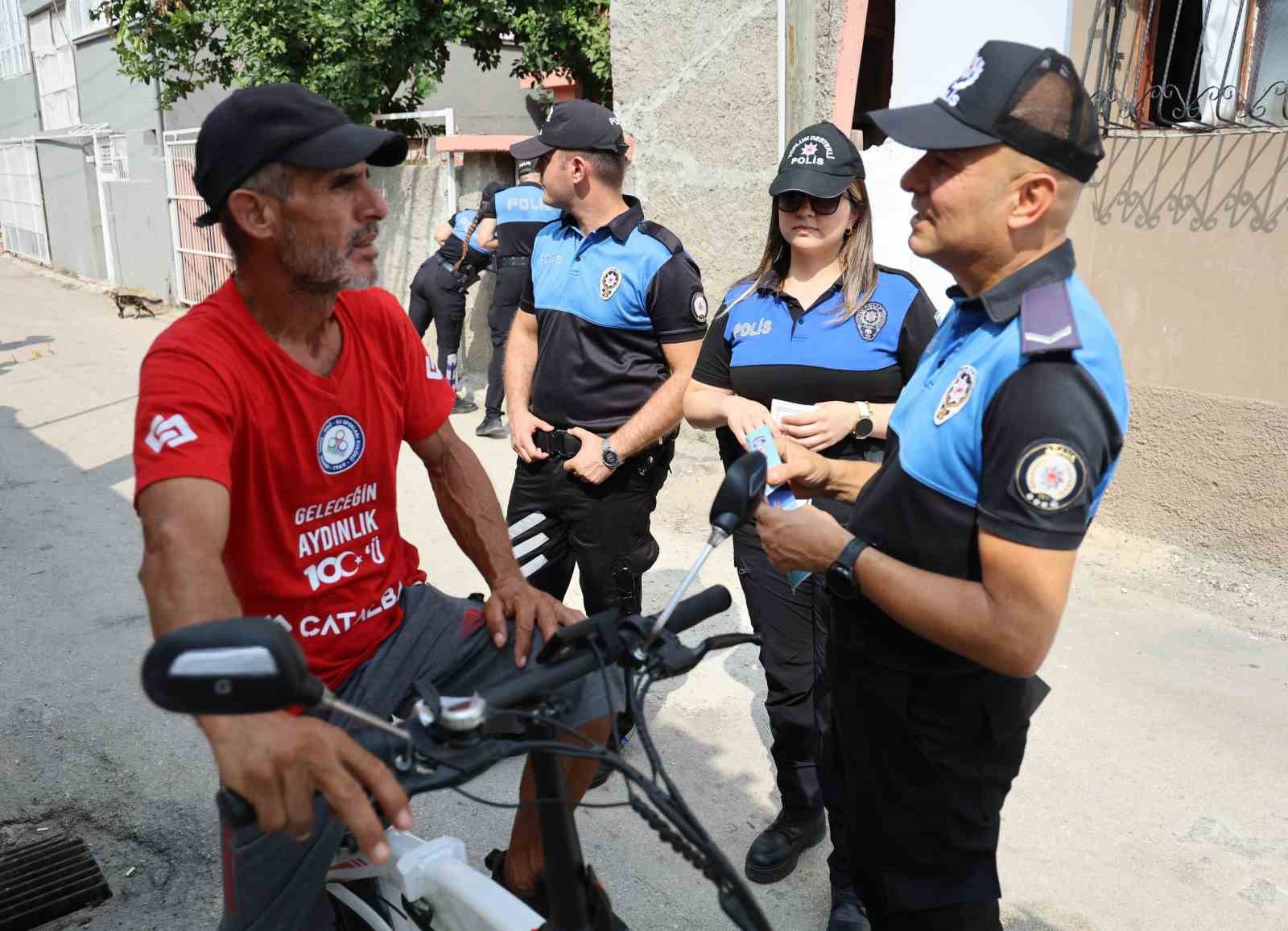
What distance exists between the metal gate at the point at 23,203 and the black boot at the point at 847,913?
76.5 ft

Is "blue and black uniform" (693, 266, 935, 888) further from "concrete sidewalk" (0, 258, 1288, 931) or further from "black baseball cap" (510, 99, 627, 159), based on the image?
"black baseball cap" (510, 99, 627, 159)

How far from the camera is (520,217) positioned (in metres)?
8.02

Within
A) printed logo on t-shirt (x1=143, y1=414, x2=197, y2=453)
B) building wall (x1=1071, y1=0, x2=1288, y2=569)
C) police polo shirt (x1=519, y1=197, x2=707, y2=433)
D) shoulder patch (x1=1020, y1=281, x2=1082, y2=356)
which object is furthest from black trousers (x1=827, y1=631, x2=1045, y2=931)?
building wall (x1=1071, y1=0, x2=1288, y2=569)

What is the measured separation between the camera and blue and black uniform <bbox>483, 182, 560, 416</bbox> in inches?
314

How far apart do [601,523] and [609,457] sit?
250mm

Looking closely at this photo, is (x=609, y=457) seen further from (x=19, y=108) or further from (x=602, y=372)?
(x=19, y=108)

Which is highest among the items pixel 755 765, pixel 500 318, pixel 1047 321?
pixel 1047 321

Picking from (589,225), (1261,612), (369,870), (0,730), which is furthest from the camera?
(1261,612)

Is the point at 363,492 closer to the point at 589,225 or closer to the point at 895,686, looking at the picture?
the point at 895,686

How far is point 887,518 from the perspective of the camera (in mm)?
1995

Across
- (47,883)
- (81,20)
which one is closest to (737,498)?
(47,883)

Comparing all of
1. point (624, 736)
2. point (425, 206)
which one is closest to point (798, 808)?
point (624, 736)

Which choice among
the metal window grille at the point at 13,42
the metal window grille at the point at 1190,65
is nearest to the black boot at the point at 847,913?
the metal window grille at the point at 1190,65

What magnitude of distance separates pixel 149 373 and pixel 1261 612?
475cm
